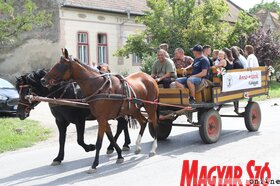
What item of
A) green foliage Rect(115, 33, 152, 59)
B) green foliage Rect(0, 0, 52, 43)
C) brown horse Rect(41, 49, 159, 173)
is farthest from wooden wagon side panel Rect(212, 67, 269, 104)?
green foliage Rect(115, 33, 152, 59)

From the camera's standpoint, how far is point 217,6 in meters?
21.0

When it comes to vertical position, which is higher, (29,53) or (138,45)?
(138,45)

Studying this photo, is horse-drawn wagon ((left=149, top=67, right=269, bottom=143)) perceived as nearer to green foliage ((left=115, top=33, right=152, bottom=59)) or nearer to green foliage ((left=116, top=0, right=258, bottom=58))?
green foliage ((left=116, top=0, right=258, bottom=58))

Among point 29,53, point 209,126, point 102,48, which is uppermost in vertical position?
point 102,48

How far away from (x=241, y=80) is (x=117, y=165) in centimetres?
392

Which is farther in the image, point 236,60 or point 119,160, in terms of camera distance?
point 236,60

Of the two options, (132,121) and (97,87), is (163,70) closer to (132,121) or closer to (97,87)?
(132,121)

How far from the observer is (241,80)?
32.2 ft

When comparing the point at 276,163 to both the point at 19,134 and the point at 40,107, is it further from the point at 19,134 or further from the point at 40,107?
the point at 40,107

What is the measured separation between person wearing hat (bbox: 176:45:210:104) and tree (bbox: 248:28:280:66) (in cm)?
1858

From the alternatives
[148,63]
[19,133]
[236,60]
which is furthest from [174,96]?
[148,63]

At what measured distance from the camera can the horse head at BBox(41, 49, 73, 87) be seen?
6989mm

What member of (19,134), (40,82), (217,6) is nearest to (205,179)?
(40,82)

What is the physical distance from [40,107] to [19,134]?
691cm
